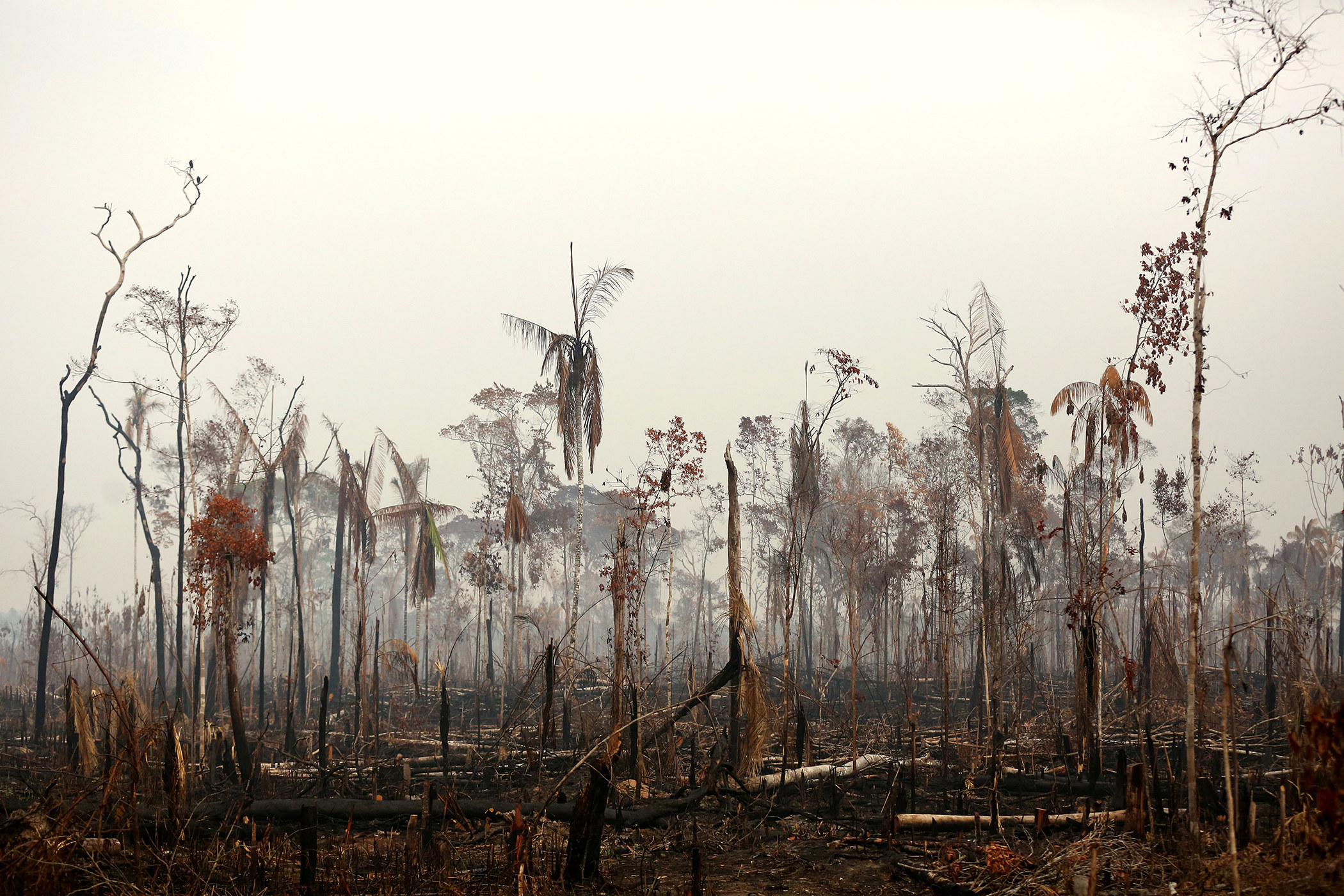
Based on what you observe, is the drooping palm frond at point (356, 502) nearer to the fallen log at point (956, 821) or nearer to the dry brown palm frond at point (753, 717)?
the dry brown palm frond at point (753, 717)

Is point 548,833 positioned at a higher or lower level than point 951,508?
lower

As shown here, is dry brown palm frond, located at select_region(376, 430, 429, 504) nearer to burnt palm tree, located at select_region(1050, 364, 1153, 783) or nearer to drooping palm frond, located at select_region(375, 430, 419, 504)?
drooping palm frond, located at select_region(375, 430, 419, 504)

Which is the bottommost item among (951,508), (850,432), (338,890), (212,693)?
(212,693)

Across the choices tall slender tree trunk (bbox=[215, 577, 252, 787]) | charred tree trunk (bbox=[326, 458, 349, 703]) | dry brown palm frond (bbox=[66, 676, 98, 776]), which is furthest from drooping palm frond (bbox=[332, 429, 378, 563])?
dry brown palm frond (bbox=[66, 676, 98, 776])

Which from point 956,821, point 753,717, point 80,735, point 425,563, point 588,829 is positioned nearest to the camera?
point 588,829

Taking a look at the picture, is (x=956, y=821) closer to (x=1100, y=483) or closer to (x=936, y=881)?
(x=936, y=881)

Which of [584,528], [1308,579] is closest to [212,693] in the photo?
[584,528]

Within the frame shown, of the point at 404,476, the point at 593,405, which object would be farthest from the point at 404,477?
the point at 593,405

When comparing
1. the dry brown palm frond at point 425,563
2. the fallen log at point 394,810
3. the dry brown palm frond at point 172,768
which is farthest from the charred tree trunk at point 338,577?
the dry brown palm frond at point 172,768

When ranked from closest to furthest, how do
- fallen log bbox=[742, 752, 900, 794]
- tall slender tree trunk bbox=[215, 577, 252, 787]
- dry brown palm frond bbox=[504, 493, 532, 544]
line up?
fallen log bbox=[742, 752, 900, 794] < tall slender tree trunk bbox=[215, 577, 252, 787] < dry brown palm frond bbox=[504, 493, 532, 544]

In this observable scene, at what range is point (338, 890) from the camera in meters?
7.51

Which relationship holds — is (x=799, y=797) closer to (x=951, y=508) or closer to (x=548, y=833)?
(x=548, y=833)

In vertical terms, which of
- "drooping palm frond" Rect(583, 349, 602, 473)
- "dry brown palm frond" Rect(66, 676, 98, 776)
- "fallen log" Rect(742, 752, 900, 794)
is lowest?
"fallen log" Rect(742, 752, 900, 794)

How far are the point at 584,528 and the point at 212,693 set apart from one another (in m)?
38.0
